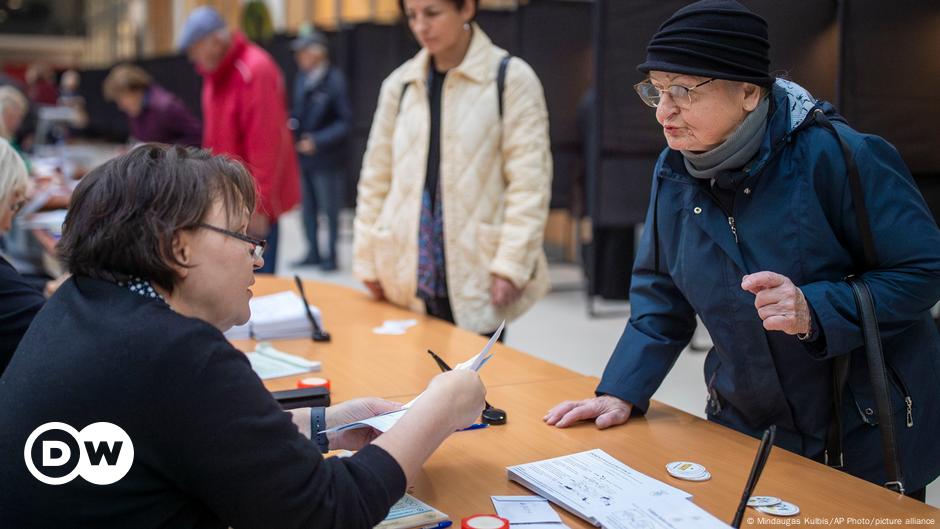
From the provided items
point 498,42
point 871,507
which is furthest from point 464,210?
point 498,42

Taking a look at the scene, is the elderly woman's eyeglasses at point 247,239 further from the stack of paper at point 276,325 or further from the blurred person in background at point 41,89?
the blurred person in background at point 41,89

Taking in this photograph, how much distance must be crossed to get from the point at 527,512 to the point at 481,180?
1.55m

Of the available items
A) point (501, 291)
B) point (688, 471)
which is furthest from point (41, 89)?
point (688, 471)

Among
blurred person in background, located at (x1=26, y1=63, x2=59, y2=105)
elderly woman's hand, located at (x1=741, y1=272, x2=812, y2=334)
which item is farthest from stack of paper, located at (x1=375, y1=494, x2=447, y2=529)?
blurred person in background, located at (x1=26, y1=63, x2=59, y2=105)

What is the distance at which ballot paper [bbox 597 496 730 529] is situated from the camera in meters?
1.31

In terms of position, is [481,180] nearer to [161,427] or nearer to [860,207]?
[860,207]

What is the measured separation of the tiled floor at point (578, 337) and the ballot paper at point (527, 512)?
193 cm

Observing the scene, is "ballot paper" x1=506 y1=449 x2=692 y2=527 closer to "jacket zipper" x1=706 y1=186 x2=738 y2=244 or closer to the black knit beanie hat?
"jacket zipper" x1=706 y1=186 x2=738 y2=244

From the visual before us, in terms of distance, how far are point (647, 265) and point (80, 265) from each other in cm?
110

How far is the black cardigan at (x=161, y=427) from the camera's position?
1.16 metres

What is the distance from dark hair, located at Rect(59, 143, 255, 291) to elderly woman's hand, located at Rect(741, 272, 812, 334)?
0.84 metres

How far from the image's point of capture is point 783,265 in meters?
1.65

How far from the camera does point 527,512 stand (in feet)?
4.62

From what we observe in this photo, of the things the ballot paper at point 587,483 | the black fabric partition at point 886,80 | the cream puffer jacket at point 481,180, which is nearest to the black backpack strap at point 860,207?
the ballot paper at point 587,483
